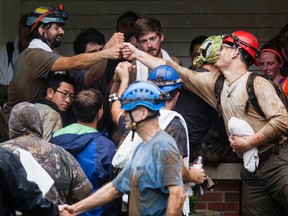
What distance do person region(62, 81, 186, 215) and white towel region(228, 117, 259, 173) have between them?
1.74 meters

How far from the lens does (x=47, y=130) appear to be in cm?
1140

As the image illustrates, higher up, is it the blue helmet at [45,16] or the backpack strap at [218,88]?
the blue helmet at [45,16]

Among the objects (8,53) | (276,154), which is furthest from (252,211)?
(8,53)

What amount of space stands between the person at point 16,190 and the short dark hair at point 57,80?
3.39m

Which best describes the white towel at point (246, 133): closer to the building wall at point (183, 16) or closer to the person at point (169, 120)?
the person at point (169, 120)

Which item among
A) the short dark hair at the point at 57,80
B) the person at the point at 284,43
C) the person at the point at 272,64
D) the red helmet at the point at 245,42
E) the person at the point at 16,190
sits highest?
the red helmet at the point at 245,42

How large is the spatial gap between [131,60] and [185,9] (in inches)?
139

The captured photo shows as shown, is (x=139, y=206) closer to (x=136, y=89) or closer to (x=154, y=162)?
(x=154, y=162)

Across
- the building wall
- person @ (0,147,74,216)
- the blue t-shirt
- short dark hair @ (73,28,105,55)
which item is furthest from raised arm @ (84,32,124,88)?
person @ (0,147,74,216)

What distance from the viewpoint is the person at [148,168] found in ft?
29.0

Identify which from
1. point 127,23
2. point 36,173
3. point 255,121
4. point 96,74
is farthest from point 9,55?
point 36,173

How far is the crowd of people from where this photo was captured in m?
8.95

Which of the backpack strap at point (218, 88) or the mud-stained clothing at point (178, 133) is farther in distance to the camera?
the backpack strap at point (218, 88)

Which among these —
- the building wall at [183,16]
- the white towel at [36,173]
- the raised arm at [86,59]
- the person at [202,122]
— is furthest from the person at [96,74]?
A: the building wall at [183,16]
